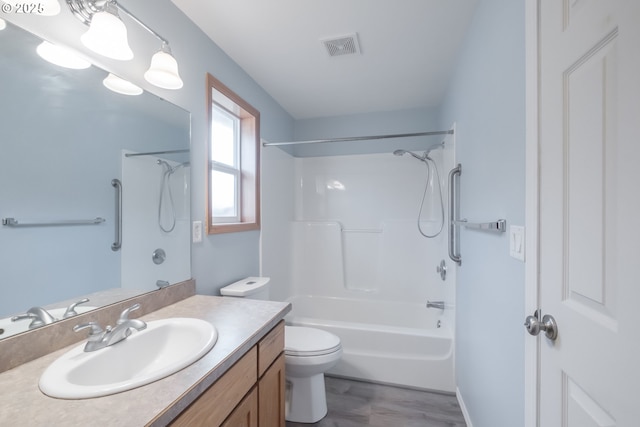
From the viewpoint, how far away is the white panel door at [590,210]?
1.64 feet

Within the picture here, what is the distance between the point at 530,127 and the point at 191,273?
5.45 feet

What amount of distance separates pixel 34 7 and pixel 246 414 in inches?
61.6

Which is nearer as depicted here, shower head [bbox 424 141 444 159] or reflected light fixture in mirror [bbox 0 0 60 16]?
reflected light fixture in mirror [bbox 0 0 60 16]

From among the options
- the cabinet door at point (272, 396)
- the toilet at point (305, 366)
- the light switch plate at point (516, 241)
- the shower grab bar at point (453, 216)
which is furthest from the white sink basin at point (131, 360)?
the shower grab bar at point (453, 216)

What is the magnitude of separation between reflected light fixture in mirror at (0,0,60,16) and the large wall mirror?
70mm

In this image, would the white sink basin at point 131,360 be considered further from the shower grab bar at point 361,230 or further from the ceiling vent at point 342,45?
the shower grab bar at point 361,230

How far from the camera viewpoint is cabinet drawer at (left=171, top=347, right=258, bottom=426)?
712mm

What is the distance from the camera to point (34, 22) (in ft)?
2.90

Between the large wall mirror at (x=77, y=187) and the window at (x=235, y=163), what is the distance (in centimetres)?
56

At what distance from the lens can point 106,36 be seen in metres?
0.96

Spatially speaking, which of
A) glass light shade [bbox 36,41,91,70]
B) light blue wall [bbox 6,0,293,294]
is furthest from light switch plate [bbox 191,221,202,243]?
glass light shade [bbox 36,41,91,70]

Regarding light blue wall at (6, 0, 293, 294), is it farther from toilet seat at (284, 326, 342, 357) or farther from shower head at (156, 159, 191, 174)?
toilet seat at (284, 326, 342, 357)

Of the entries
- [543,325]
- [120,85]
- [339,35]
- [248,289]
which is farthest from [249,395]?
[339,35]

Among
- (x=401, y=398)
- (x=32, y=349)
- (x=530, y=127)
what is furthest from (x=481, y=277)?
(x=32, y=349)
